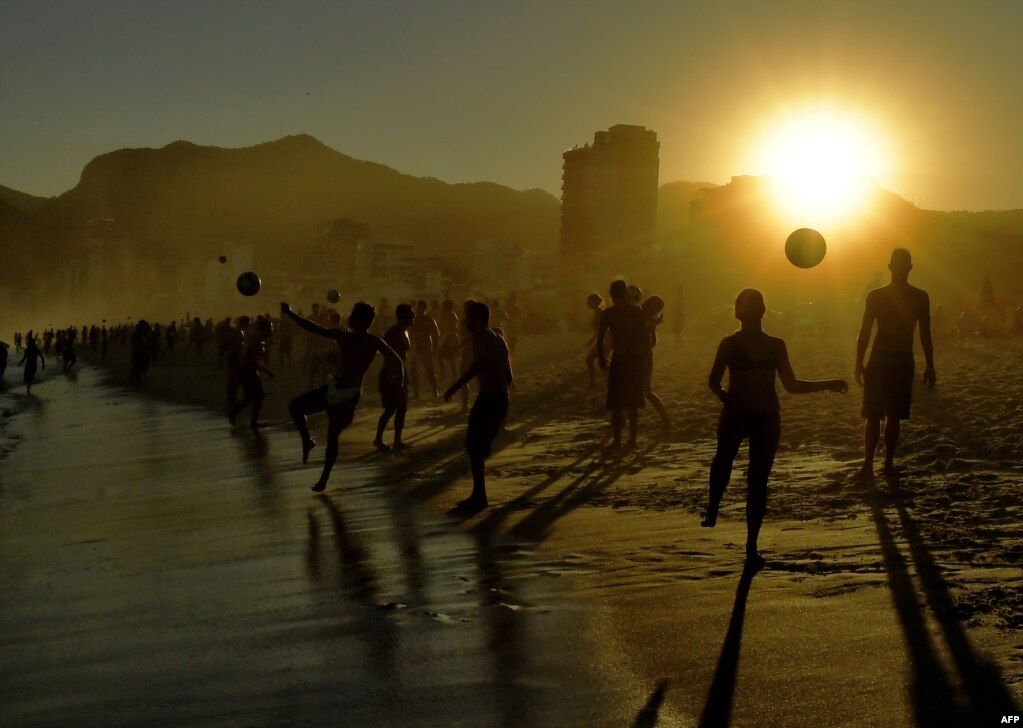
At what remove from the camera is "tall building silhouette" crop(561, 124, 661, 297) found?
18112 centimetres

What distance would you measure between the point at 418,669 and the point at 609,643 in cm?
85

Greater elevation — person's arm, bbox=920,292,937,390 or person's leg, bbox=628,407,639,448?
person's arm, bbox=920,292,937,390

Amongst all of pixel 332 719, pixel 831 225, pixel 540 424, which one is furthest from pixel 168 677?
pixel 831 225

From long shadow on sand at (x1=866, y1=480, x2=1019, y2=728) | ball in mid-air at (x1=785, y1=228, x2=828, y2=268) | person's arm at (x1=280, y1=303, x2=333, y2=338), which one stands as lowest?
long shadow on sand at (x1=866, y1=480, x2=1019, y2=728)

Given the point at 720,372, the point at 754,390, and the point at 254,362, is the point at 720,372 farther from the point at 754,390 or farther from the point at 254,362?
the point at 254,362

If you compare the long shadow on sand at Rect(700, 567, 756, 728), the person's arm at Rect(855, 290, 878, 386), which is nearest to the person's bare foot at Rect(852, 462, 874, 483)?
the person's arm at Rect(855, 290, 878, 386)

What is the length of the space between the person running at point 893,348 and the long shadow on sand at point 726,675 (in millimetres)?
3867

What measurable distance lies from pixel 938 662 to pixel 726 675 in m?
0.80

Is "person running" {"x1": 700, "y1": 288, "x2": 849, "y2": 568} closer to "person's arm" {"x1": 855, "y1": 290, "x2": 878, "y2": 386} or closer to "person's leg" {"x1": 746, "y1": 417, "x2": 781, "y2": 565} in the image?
"person's leg" {"x1": 746, "y1": 417, "x2": 781, "y2": 565}

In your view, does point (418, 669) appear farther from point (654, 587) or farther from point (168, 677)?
point (654, 587)

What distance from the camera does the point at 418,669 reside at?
4637 millimetres

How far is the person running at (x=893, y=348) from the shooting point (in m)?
9.11

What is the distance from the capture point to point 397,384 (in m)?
11.8

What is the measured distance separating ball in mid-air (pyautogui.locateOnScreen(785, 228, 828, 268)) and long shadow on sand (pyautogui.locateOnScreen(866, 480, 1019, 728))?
6.28m
